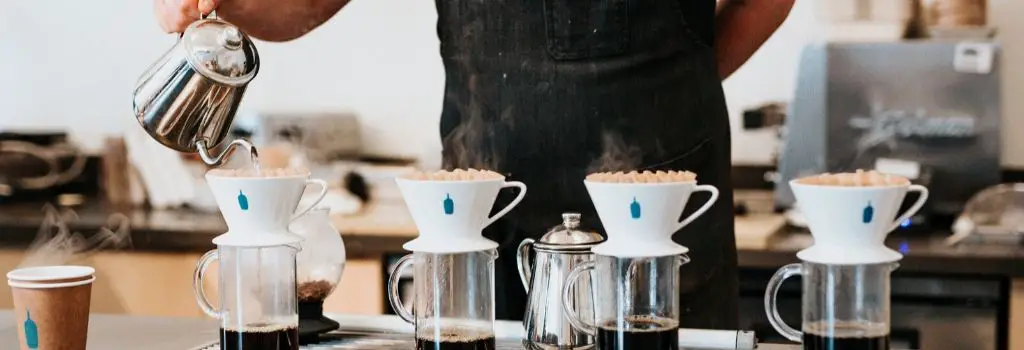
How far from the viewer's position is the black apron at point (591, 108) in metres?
1.62

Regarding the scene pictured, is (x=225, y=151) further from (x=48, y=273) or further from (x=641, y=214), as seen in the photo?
(x=641, y=214)

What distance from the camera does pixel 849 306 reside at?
3.76 ft

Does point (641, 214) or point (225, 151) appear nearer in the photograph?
point (641, 214)

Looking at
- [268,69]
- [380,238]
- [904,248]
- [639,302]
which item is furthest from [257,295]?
[268,69]

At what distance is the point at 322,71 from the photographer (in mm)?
3475

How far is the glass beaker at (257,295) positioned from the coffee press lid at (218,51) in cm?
20

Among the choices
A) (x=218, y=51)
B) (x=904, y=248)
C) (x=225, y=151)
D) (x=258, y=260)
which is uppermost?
(x=218, y=51)

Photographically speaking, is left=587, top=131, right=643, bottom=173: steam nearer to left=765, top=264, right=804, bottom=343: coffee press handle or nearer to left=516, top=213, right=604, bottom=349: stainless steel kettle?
left=516, top=213, right=604, bottom=349: stainless steel kettle

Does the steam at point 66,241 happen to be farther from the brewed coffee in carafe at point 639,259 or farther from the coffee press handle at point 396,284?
the brewed coffee in carafe at point 639,259

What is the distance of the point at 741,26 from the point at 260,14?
0.64 m

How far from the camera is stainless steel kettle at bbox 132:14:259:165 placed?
1.37 meters

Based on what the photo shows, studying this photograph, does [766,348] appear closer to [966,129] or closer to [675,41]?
[675,41]

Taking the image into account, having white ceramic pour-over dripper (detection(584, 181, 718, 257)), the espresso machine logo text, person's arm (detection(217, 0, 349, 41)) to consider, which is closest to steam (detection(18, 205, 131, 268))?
person's arm (detection(217, 0, 349, 41))

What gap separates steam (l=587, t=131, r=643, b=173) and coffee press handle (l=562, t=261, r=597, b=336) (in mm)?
355
